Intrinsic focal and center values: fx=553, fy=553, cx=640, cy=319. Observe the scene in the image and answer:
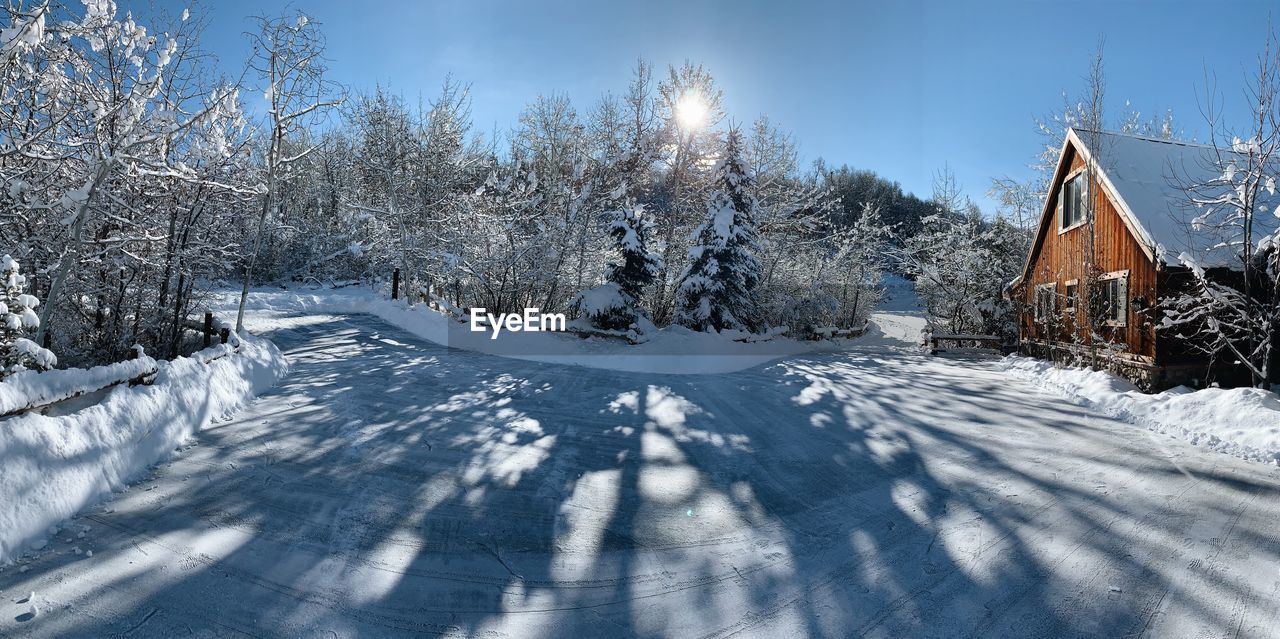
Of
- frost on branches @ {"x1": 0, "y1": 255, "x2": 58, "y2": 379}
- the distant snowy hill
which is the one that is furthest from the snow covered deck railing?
the distant snowy hill

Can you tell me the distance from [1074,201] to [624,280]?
38.5ft

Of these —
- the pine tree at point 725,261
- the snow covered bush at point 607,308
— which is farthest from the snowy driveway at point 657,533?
the pine tree at point 725,261

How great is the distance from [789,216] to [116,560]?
22.6 m

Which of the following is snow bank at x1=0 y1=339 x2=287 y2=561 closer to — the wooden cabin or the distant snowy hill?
the wooden cabin

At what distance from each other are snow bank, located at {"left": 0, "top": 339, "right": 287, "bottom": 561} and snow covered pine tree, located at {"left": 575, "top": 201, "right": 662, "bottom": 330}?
9.28m

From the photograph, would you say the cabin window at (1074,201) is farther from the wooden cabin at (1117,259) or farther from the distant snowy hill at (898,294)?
the distant snowy hill at (898,294)

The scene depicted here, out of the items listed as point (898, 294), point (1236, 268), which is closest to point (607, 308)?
point (1236, 268)

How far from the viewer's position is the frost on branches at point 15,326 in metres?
3.86

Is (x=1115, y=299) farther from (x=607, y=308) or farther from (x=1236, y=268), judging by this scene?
(x=607, y=308)

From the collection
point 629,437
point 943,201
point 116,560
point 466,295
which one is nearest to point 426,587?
point 116,560

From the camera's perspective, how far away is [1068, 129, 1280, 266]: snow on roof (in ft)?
34.0

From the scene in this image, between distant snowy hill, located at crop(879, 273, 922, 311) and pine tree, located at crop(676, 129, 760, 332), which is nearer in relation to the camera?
pine tree, located at crop(676, 129, 760, 332)

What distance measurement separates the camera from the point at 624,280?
15.7 m

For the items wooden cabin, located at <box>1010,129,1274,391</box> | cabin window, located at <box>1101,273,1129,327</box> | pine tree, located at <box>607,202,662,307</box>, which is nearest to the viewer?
wooden cabin, located at <box>1010,129,1274,391</box>
